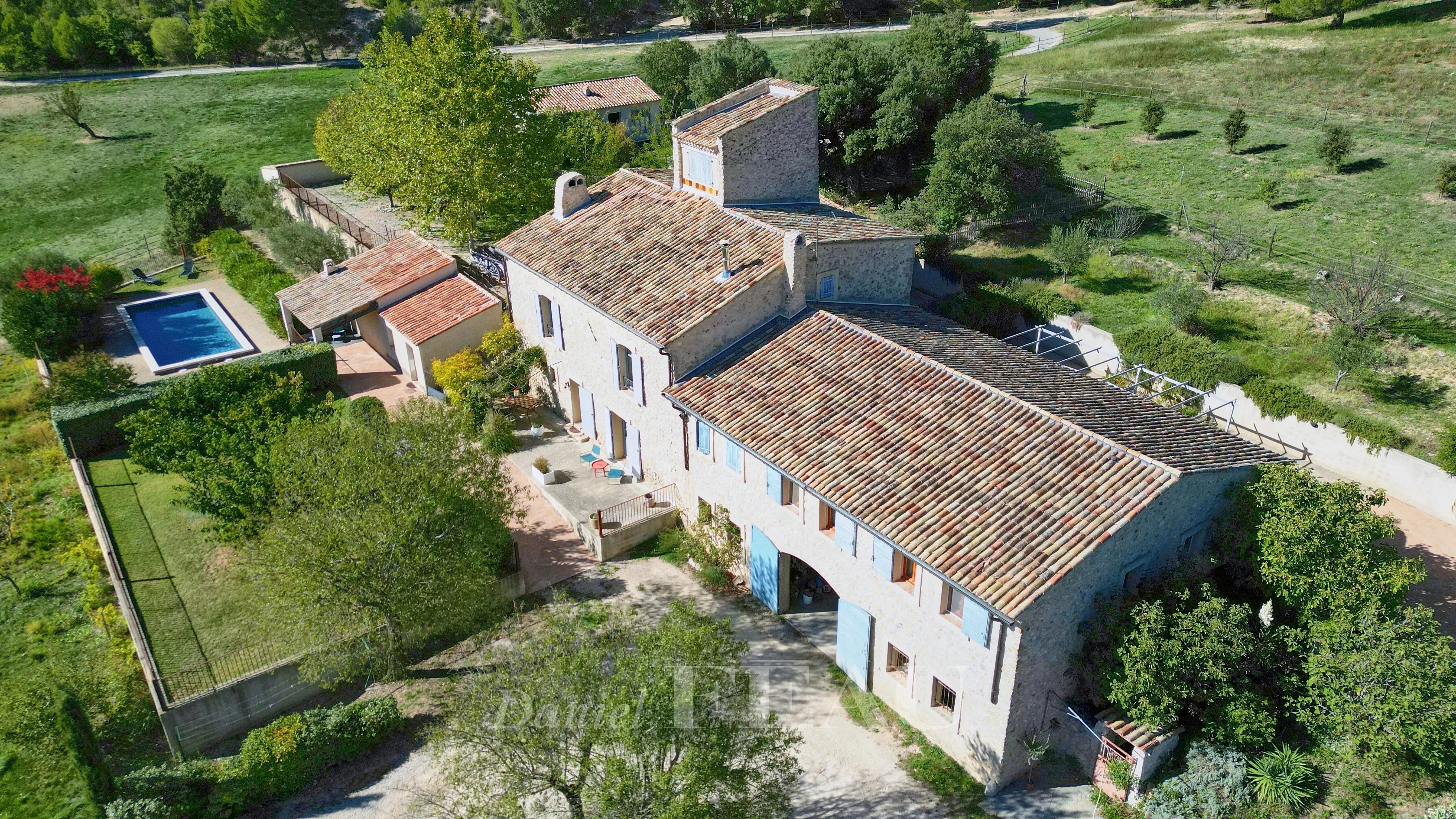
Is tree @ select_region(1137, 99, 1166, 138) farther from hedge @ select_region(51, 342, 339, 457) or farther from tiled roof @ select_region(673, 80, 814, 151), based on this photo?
hedge @ select_region(51, 342, 339, 457)

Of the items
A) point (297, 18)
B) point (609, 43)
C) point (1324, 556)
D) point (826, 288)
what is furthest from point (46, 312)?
point (609, 43)

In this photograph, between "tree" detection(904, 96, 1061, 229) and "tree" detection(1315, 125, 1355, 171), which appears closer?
"tree" detection(904, 96, 1061, 229)

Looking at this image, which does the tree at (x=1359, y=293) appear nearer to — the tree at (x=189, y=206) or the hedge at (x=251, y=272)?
the hedge at (x=251, y=272)

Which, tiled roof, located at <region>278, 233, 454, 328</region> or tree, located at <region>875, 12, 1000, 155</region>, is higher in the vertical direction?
tree, located at <region>875, 12, 1000, 155</region>

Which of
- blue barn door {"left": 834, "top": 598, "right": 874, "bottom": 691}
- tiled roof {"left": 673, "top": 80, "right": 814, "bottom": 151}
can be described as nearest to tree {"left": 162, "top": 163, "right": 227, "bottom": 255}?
tiled roof {"left": 673, "top": 80, "right": 814, "bottom": 151}

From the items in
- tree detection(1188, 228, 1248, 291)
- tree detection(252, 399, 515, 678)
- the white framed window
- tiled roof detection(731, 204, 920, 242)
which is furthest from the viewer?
tree detection(1188, 228, 1248, 291)

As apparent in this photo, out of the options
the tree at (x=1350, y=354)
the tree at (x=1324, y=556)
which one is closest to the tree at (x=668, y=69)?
the tree at (x=1350, y=354)

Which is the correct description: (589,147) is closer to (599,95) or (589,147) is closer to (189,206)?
(599,95)
